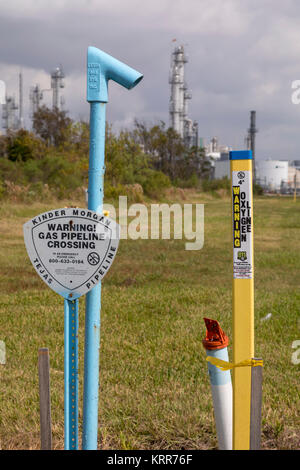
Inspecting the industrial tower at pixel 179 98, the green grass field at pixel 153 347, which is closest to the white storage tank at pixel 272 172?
the industrial tower at pixel 179 98

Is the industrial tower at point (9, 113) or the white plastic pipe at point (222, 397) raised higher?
the industrial tower at point (9, 113)

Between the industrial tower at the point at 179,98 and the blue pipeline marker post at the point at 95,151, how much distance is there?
54.1 metres

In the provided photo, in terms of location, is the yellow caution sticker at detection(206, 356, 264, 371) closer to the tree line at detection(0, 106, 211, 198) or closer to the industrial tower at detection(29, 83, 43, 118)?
the tree line at detection(0, 106, 211, 198)

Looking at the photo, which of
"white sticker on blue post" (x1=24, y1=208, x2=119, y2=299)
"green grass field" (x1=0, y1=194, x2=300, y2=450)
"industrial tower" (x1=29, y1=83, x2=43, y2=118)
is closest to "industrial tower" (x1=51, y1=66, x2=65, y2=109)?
"industrial tower" (x1=29, y1=83, x2=43, y2=118)

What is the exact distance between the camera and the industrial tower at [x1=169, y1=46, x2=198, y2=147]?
57188mm

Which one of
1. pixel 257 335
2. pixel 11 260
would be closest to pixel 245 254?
pixel 257 335

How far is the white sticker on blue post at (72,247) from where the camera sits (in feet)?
8.27

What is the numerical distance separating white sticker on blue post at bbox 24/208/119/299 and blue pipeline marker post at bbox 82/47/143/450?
16cm

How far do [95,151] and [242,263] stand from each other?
86 cm

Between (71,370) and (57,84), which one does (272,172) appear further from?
(71,370)

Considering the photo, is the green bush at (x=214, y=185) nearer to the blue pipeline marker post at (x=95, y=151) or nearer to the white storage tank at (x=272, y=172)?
the white storage tank at (x=272, y=172)

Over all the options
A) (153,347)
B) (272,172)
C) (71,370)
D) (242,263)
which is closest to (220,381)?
(242,263)

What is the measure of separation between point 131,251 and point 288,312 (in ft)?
17.4
